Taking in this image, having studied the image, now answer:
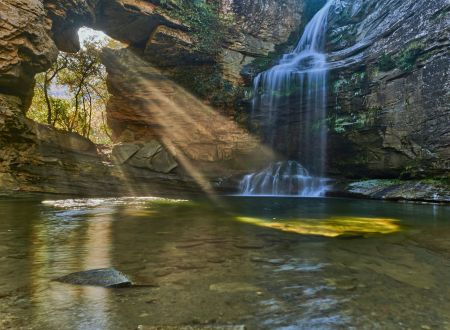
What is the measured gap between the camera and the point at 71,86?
2631 cm

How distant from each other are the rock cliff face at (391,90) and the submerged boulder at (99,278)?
576 inches

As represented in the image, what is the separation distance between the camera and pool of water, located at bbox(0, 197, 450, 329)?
225cm

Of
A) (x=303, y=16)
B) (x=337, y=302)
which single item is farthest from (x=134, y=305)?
(x=303, y=16)

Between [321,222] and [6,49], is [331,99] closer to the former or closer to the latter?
[321,222]

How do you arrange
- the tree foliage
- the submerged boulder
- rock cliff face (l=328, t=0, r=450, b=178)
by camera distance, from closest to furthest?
the submerged boulder < rock cliff face (l=328, t=0, r=450, b=178) < the tree foliage

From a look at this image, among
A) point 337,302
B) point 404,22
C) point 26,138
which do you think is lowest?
point 337,302

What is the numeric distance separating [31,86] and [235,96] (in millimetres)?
10677

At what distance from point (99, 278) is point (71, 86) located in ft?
88.1

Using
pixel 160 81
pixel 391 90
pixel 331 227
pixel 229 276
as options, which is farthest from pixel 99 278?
pixel 160 81

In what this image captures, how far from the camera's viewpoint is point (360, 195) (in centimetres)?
1506

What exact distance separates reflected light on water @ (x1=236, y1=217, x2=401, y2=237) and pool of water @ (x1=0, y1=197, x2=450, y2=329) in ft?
0.20

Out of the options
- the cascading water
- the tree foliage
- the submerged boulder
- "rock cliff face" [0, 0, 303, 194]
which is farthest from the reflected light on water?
the tree foliage

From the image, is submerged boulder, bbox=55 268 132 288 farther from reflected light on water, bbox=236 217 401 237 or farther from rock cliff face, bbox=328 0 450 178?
rock cliff face, bbox=328 0 450 178

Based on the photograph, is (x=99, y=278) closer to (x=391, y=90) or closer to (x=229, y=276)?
(x=229, y=276)
